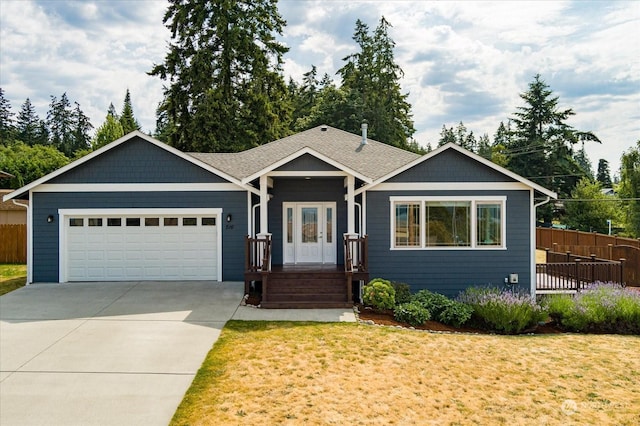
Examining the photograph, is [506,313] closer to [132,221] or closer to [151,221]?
[151,221]

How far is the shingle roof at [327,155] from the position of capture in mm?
13977

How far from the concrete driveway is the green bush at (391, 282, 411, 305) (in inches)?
161

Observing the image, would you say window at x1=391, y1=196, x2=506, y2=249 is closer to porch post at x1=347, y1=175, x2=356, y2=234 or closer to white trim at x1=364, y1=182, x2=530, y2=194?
white trim at x1=364, y1=182, x2=530, y2=194

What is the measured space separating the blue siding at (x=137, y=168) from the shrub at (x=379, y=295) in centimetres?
582

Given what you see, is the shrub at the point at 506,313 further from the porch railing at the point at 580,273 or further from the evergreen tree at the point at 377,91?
the evergreen tree at the point at 377,91

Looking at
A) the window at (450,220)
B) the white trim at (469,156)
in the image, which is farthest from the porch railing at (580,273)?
the white trim at (469,156)

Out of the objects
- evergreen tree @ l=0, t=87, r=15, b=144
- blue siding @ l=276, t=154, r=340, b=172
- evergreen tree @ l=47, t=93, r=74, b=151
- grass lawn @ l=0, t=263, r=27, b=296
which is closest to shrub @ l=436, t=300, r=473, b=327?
blue siding @ l=276, t=154, r=340, b=172

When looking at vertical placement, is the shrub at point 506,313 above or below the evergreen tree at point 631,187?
below

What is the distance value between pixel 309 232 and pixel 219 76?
14.9m

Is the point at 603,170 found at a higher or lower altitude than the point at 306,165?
higher

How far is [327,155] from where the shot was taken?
13859mm

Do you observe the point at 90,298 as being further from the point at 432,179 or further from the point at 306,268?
the point at 432,179

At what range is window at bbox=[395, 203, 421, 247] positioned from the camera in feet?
41.3

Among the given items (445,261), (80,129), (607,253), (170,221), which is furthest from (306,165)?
(80,129)
